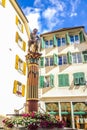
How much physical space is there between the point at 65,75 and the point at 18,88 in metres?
7.58

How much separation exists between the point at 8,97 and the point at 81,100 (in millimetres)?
10458

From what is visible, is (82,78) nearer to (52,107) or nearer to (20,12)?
(52,107)

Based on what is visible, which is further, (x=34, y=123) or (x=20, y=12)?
(x=20, y=12)

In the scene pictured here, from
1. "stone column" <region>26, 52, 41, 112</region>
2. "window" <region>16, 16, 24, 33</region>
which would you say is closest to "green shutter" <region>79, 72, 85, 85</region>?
Answer: "window" <region>16, 16, 24, 33</region>

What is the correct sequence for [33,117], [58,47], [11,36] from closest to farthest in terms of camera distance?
[33,117]
[11,36]
[58,47]

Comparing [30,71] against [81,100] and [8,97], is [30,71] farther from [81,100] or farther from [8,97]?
[81,100]

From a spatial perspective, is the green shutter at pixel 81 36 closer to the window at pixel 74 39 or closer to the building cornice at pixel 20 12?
the window at pixel 74 39

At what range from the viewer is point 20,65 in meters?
24.5

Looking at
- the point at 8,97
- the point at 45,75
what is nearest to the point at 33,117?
the point at 8,97

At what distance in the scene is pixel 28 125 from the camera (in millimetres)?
8641

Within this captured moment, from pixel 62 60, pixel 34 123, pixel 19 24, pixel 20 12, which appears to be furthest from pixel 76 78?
pixel 34 123

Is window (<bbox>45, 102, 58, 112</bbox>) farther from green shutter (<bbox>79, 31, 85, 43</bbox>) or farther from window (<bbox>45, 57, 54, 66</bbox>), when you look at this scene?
green shutter (<bbox>79, 31, 85, 43</bbox>)

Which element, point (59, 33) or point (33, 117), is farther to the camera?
point (59, 33)

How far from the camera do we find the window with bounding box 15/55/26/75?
74.1ft
